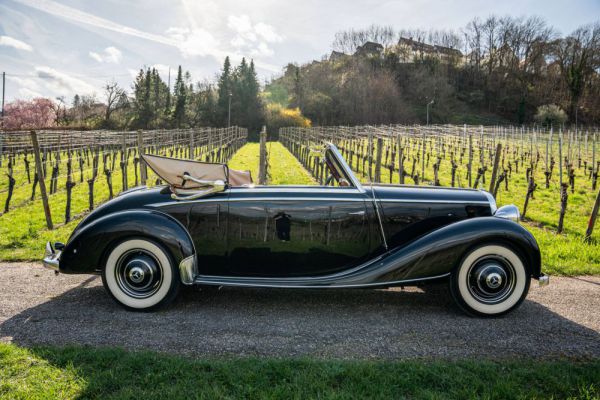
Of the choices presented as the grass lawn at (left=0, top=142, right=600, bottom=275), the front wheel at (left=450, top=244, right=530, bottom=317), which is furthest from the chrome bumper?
the front wheel at (left=450, top=244, right=530, bottom=317)

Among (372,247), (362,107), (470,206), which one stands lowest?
(372,247)

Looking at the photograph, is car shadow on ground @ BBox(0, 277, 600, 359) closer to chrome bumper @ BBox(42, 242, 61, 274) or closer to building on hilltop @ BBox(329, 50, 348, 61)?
chrome bumper @ BBox(42, 242, 61, 274)

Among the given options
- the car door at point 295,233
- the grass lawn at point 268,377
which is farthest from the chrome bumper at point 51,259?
the car door at point 295,233

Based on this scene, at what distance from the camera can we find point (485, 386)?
A: 9.75 feet

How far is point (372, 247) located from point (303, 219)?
0.73m

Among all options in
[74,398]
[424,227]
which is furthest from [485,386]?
[74,398]

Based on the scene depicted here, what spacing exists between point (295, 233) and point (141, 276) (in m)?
1.49

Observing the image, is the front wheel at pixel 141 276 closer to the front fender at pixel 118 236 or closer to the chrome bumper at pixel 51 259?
the front fender at pixel 118 236

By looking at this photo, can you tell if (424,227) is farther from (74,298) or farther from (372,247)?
(74,298)

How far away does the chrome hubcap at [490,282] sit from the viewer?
4.27 meters

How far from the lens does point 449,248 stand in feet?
13.8

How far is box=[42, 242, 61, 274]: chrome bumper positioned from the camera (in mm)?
4449

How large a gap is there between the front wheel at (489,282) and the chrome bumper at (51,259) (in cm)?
378

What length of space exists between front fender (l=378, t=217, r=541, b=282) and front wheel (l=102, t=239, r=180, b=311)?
198cm
